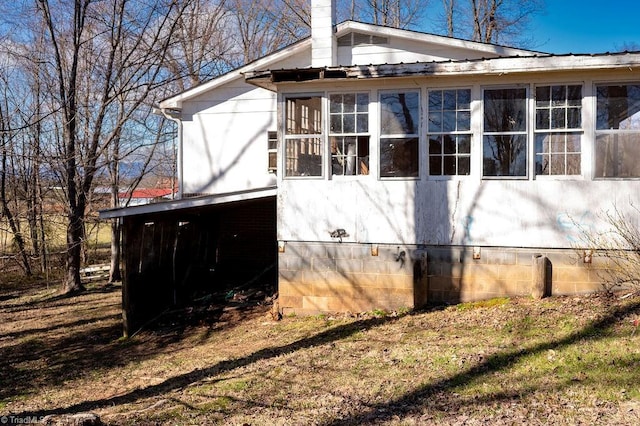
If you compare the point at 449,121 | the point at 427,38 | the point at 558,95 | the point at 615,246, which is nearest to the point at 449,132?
the point at 449,121

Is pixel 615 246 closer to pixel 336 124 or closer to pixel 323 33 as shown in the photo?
pixel 336 124

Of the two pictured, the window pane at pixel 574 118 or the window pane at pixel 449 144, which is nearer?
the window pane at pixel 574 118

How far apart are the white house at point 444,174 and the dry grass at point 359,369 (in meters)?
0.61

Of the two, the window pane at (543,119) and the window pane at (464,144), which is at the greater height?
the window pane at (543,119)

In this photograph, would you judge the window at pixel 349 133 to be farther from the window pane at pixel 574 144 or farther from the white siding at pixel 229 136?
the white siding at pixel 229 136

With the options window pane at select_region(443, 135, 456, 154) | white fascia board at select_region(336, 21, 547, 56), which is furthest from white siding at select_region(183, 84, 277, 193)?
window pane at select_region(443, 135, 456, 154)

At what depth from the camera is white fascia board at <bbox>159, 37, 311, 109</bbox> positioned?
1375 centimetres

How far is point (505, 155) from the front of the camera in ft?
30.4

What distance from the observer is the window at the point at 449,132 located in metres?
9.39

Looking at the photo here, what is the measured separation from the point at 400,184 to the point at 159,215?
5.22 meters

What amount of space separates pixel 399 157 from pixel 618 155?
3.46 m

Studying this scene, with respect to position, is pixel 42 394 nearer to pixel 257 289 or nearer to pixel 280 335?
pixel 280 335

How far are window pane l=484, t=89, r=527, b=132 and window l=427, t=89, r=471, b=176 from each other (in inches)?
12.7

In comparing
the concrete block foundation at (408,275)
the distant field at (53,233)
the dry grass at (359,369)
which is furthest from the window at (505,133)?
the distant field at (53,233)
